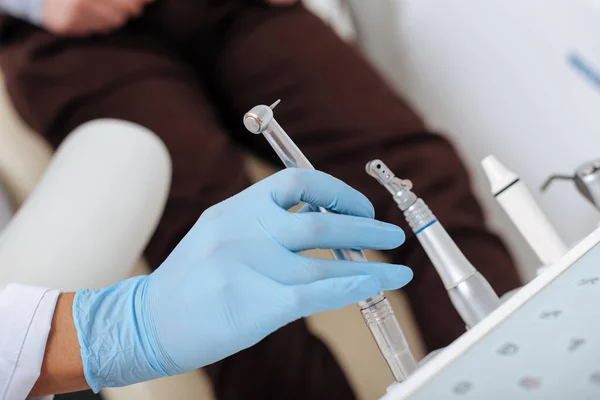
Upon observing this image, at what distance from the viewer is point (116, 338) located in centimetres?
46

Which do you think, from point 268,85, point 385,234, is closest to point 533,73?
point 268,85

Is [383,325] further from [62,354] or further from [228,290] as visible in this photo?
[62,354]

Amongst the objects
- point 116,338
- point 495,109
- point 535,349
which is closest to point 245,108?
point 495,109

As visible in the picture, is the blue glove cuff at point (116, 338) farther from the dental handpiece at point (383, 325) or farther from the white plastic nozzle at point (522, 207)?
the white plastic nozzle at point (522, 207)

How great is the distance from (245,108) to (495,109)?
375mm

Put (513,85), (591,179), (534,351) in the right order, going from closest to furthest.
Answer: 1. (534,351)
2. (591,179)
3. (513,85)

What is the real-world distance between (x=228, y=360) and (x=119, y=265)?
0.17m

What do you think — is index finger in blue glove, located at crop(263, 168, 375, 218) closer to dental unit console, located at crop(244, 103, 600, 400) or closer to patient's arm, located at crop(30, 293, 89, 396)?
dental unit console, located at crop(244, 103, 600, 400)

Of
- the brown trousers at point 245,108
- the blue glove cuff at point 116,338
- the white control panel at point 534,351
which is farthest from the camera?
the brown trousers at point 245,108

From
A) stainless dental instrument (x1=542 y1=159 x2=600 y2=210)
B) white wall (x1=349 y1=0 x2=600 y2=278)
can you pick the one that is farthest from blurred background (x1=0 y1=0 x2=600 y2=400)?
stainless dental instrument (x1=542 y1=159 x2=600 y2=210)

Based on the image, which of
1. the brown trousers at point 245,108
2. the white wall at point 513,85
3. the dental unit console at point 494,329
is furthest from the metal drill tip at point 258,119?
the white wall at point 513,85

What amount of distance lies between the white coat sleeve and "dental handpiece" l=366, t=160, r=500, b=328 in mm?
282

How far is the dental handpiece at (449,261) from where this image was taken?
0.45m

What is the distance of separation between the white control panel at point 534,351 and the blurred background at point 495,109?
0.68 feet
